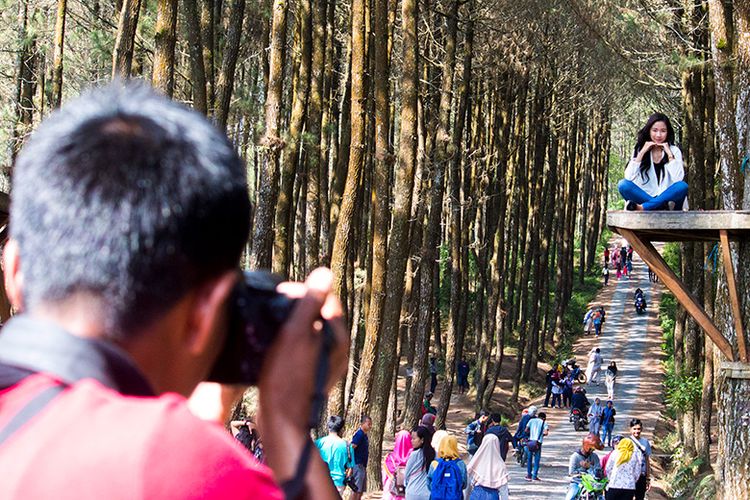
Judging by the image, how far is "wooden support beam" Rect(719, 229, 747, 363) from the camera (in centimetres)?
1002

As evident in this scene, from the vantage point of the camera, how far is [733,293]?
33.8 ft

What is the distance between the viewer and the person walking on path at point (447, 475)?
1107cm

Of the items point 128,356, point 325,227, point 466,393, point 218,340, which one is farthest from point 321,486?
point 466,393

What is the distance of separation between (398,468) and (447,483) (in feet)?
5.14

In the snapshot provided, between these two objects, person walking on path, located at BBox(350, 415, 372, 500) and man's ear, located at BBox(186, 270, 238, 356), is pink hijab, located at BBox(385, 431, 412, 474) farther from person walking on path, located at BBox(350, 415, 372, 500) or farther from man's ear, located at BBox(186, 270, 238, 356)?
man's ear, located at BBox(186, 270, 238, 356)

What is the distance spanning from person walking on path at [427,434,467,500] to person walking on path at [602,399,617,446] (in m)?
17.9

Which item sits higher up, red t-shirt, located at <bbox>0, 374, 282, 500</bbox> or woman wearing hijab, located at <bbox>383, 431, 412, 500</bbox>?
red t-shirt, located at <bbox>0, 374, 282, 500</bbox>

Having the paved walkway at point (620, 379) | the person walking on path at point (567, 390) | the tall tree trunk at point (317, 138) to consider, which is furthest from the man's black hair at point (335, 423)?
the person walking on path at point (567, 390)

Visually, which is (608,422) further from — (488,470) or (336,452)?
(336,452)

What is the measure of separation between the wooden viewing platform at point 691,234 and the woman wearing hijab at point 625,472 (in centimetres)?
382

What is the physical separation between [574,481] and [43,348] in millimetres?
15809

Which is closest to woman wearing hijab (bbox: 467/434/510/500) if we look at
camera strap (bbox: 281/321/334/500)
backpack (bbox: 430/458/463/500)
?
backpack (bbox: 430/458/463/500)

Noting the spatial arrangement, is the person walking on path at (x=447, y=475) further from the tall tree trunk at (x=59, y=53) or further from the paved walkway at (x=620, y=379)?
the tall tree trunk at (x=59, y=53)

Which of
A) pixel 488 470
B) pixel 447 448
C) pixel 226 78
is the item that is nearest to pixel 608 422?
pixel 488 470
